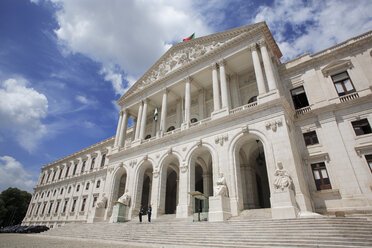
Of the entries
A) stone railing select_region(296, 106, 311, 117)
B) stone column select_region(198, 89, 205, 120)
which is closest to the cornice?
stone column select_region(198, 89, 205, 120)

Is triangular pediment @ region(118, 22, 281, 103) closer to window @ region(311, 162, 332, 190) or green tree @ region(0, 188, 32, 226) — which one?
window @ region(311, 162, 332, 190)

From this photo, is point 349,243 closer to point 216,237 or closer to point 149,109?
point 216,237

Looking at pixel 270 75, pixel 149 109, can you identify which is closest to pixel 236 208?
pixel 270 75

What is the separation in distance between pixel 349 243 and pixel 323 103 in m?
13.1

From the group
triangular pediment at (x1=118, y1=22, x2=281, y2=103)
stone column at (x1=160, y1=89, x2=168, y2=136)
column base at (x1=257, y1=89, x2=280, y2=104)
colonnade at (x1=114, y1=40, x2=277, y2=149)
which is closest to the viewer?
column base at (x1=257, y1=89, x2=280, y2=104)

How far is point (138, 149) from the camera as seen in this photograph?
949 inches

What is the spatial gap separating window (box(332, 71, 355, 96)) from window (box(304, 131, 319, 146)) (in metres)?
4.10

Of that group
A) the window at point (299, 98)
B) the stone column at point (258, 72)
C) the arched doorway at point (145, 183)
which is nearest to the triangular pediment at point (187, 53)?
the stone column at point (258, 72)

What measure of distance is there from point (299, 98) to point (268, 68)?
451 centimetres

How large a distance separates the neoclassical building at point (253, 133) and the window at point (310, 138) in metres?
0.07

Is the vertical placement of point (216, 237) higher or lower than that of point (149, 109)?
lower

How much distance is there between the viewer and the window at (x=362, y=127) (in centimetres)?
1522

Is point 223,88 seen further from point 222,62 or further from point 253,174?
point 253,174

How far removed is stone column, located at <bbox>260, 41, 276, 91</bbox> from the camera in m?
17.2
